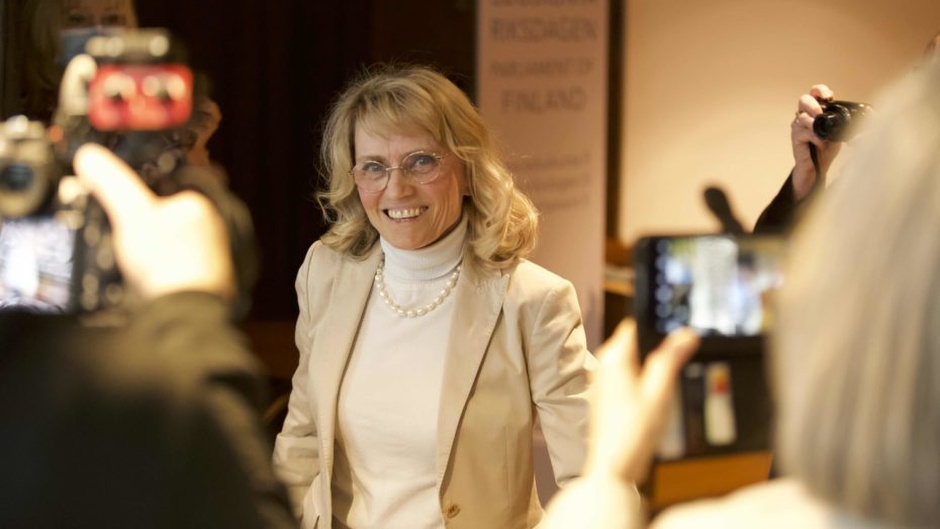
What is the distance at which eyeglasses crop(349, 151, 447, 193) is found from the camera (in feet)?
7.57

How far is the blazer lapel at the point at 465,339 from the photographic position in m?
2.17

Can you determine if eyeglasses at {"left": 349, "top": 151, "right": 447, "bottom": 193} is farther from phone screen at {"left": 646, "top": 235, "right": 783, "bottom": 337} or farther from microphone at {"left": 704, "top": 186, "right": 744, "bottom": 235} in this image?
microphone at {"left": 704, "top": 186, "right": 744, "bottom": 235}

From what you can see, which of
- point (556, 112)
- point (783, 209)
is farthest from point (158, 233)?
point (556, 112)

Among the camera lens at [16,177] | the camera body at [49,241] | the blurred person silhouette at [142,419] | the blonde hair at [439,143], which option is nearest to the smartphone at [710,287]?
the blurred person silhouette at [142,419]

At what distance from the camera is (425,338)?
229 cm

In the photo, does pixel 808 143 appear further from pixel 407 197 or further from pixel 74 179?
pixel 74 179

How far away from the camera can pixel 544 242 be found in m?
3.77

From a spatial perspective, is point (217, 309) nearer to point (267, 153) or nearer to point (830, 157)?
point (830, 157)

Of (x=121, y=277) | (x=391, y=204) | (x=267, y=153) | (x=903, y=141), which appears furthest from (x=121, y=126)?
(x=267, y=153)

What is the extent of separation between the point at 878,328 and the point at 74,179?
74 cm

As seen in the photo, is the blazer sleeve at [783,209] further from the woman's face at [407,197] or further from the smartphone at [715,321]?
the smartphone at [715,321]

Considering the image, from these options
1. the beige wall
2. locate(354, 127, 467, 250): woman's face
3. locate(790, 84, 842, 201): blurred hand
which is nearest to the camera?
locate(354, 127, 467, 250): woman's face

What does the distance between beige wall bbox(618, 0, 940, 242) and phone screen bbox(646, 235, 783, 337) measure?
170 inches

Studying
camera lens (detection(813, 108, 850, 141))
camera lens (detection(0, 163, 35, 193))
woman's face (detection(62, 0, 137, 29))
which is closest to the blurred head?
camera lens (detection(0, 163, 35, 193))
